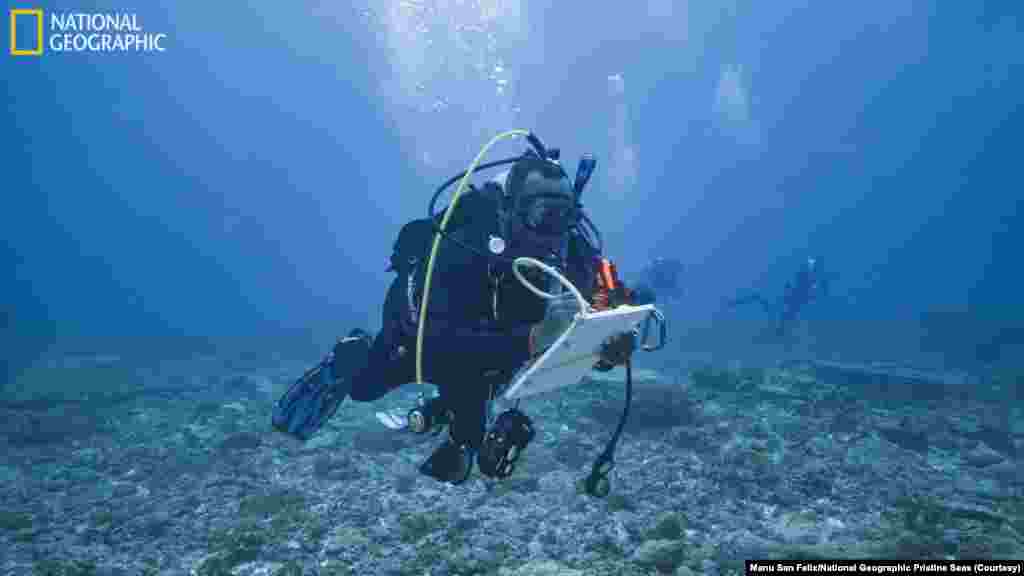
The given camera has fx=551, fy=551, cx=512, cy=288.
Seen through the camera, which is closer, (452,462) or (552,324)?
(552,324)

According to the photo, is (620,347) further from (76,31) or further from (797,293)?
(76,31)

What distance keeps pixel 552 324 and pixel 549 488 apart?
12.0 ft

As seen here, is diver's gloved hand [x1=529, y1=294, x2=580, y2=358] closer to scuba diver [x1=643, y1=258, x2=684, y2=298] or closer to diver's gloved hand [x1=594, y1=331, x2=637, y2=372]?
diver's gloved hand [x1=594, y1=331, x2=637, y2=372]

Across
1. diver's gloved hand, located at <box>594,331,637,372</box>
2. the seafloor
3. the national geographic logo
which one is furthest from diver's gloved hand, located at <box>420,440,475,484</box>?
the national geographic logo

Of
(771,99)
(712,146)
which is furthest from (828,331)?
(712,146)

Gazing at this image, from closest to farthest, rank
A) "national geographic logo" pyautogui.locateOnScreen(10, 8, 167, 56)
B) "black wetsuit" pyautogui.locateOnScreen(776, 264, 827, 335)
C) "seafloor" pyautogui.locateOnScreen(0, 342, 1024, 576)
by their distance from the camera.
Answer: "seafloor" pyautogui.locateOnScreen(0, 342, 1024, 576), "black wetsuit" pyautogui.locateOnScreen(776, 264, 827, 335), "national geographic logo" pyautogui.locateOnScreen(10, 8, 167, 56)

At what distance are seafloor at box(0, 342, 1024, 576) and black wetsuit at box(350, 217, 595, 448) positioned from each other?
1985 mm

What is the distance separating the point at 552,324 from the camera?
2.81 m

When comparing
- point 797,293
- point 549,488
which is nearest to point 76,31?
point 797,293

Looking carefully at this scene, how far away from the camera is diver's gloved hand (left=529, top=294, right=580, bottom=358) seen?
2.81 meters

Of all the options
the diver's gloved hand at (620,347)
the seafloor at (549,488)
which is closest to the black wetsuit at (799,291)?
the seafloor at (549,488)

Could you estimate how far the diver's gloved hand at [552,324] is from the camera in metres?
2.81

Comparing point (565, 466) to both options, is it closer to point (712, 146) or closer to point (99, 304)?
point (99, 304)

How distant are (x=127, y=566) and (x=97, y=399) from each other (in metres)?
6.81
